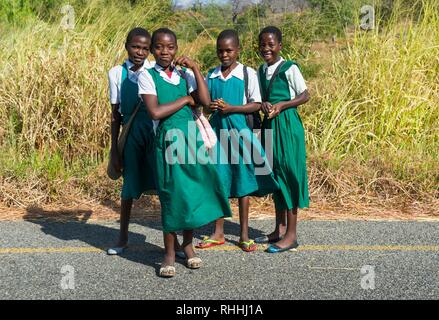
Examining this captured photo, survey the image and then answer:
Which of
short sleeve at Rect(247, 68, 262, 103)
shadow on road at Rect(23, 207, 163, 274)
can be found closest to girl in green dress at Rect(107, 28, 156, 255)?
shadow on road at Rect(23, 207, 163, 274)

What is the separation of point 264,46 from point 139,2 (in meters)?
4.86

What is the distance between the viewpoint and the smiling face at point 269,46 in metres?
5.00

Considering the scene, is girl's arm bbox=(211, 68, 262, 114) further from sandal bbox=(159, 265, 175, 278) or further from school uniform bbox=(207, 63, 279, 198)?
sandal bbox=(159, 265, 175, 278)

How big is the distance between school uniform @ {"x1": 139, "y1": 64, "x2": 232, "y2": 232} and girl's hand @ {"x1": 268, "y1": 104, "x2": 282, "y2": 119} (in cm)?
66

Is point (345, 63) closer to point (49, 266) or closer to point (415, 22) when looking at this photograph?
point (415, 22)

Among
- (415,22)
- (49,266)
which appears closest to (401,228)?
(49,266)

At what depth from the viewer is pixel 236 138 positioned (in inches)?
195

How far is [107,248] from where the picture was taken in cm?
504

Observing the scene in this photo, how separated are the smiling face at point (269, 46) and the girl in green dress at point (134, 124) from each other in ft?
2.72

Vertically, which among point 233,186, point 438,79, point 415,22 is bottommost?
point 233,186

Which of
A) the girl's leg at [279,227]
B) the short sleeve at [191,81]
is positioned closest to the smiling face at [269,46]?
the short sleeve at [191,81]

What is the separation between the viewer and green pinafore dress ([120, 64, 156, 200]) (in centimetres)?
478
